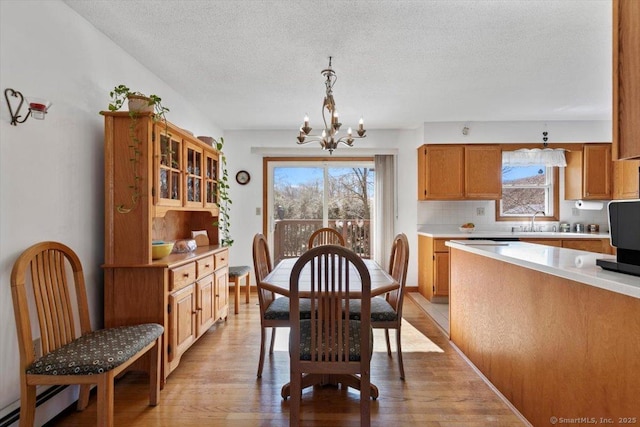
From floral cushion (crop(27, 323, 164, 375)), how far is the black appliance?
2215 millimetres

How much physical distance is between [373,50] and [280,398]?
248 cm

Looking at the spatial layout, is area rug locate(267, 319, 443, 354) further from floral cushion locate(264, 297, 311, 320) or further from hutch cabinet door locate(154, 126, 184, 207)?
hutch cabinet door locate(154, 126, 184, 207)

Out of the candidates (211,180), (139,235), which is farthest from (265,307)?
(211,180)

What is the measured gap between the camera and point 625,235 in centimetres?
129

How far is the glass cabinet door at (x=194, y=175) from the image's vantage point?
273cm

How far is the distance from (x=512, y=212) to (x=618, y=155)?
3.89 meters

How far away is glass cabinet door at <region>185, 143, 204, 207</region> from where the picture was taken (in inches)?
108

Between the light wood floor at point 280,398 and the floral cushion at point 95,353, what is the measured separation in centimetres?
49

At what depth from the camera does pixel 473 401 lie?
198 centimetres

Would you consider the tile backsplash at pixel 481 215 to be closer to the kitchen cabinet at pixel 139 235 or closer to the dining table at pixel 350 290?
the dining table at pixel 350 290

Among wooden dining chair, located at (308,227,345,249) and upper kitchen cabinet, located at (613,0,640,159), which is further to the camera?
wooden dining chair, located at (308,227,345,249)

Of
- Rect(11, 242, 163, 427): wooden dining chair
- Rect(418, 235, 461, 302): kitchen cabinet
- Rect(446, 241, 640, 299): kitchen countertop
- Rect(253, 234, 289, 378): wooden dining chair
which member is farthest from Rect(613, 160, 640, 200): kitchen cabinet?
Rect(11, 242, 163, 427): wooden dining chair

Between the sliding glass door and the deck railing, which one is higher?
the sliding glass door

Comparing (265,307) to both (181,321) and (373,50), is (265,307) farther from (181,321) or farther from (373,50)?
(373,50)
